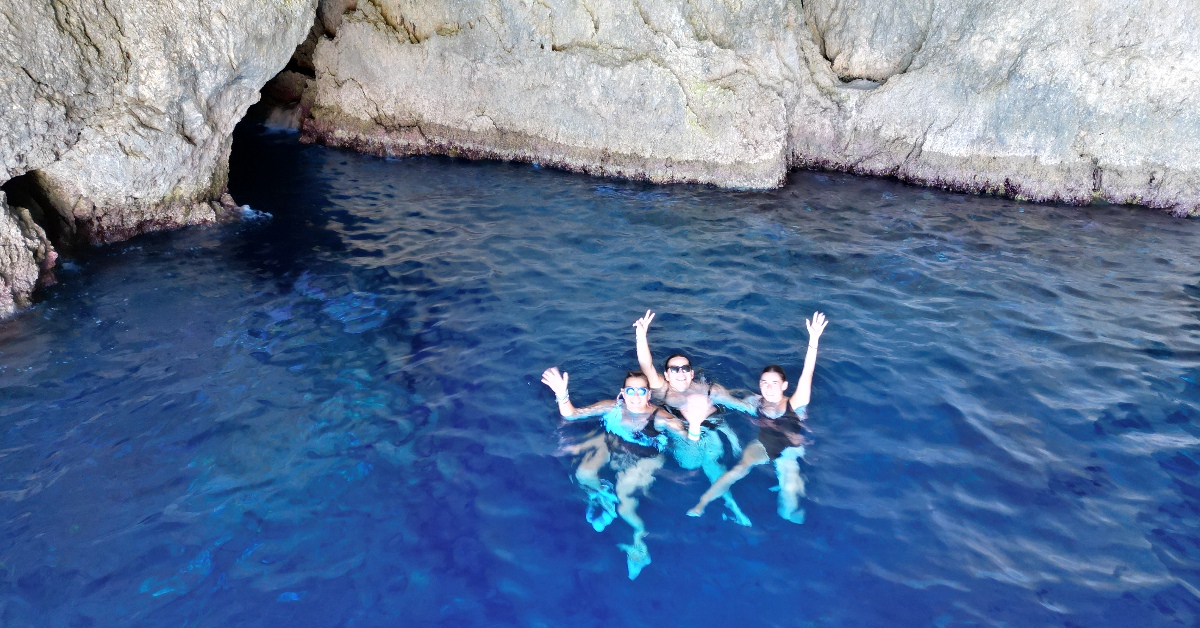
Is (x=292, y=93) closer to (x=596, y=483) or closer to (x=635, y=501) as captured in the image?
(x=596, y=483)

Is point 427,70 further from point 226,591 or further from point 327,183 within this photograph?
point 226,591

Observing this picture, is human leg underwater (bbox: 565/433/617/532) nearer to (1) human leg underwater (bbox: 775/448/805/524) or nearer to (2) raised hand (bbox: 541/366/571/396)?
(2) raised hand (bbox: 541/366/571/396)

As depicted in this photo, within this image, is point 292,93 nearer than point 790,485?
No

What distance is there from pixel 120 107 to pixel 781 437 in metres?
9.29

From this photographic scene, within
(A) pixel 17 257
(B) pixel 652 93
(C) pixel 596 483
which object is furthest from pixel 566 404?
(B) pixel 652 93

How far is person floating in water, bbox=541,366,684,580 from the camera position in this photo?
562cm

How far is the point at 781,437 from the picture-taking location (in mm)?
6461

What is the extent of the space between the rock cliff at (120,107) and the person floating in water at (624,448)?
701 centimetres

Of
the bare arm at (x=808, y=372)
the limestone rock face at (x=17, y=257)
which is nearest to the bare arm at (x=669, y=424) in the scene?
the bare arm at (x=808, y=372)

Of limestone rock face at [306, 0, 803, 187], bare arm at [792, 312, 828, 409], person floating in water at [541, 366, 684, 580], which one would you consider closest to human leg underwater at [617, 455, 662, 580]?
person floating in water at [541, 366, 684, 580]

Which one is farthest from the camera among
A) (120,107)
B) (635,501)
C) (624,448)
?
(120,107)

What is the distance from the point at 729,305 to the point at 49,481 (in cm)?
708

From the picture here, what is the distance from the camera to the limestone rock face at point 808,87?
1155 cm

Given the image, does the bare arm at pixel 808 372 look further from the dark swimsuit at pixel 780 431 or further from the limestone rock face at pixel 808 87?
the limestone rock face at pixel 808 87
